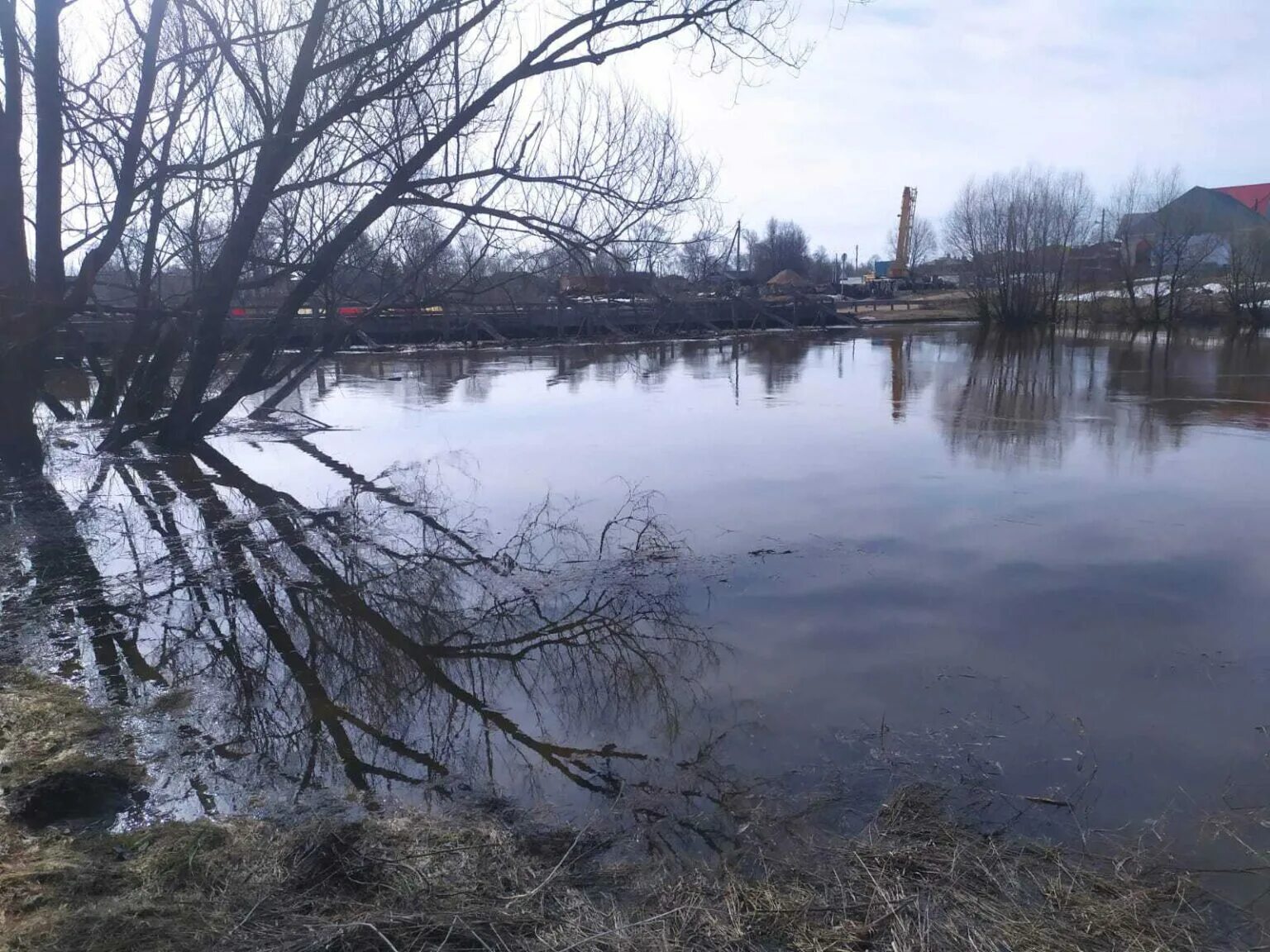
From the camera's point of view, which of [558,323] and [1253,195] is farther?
[1253,195]

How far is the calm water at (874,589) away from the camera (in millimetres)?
4430

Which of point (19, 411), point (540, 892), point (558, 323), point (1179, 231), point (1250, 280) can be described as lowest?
point (540, 892)

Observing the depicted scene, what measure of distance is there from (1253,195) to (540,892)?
9742 cm

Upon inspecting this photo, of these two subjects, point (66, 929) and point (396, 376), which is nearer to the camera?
point (66, 929)

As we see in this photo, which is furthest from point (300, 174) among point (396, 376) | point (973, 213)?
point (973, 213)

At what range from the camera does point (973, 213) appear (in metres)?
45.4

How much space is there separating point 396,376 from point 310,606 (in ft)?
59.8

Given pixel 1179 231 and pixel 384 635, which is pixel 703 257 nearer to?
pixel 384 635

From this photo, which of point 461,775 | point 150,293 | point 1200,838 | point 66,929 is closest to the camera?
Answer: point 66,929

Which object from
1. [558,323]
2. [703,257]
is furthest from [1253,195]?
[703,257]

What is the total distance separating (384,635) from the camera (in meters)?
5.96

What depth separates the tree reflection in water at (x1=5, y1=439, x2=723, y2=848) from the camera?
14.5 ft

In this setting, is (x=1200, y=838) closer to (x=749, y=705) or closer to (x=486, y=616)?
(x=749, y=705)

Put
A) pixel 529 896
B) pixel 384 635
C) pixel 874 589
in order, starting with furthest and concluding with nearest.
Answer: pixel 874 589
pixel 384 635
pixel 529 896
